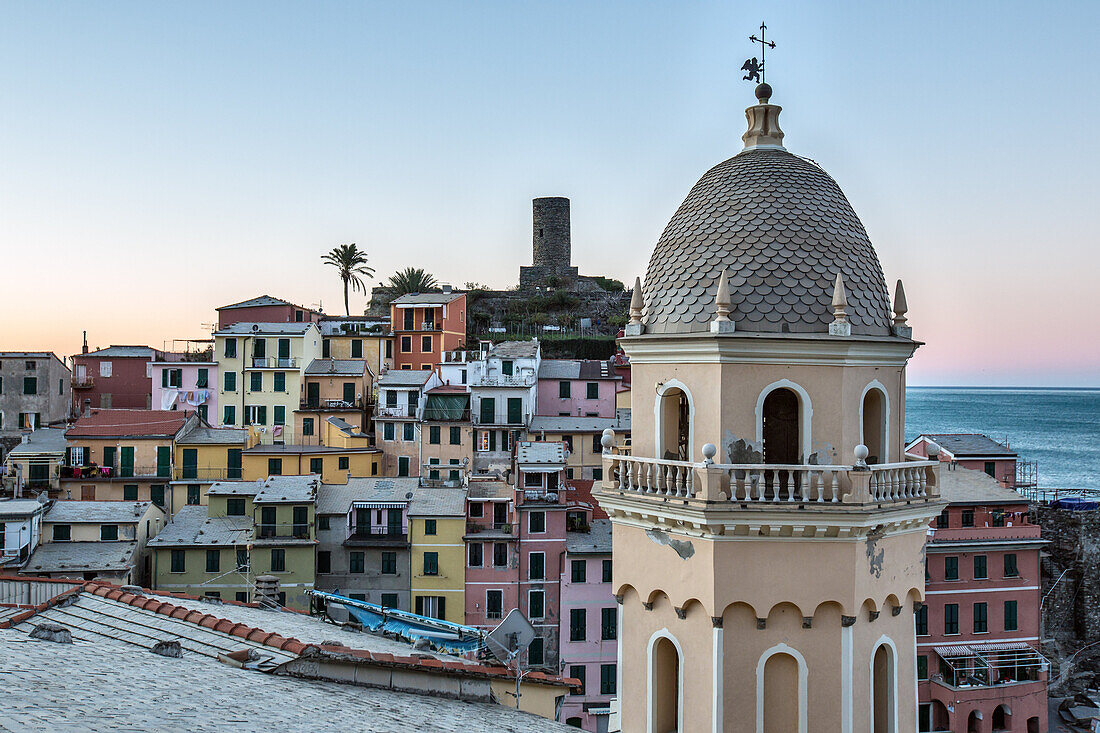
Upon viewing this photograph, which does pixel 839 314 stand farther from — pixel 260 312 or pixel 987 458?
pixel 260 312

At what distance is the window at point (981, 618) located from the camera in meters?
41.9

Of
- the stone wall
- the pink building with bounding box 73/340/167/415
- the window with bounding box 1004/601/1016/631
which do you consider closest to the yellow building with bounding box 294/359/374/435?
the pink building with bounding box 73/340/167/415

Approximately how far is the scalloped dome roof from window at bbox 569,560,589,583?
30753 mm

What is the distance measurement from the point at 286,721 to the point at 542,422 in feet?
149

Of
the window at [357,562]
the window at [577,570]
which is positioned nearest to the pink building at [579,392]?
the window at [577,570]

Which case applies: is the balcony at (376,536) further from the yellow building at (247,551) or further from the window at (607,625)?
the window at (607,625)

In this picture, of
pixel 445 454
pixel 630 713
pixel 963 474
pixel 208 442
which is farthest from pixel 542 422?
pixel 630 713

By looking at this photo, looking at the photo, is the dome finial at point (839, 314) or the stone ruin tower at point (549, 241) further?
the stone ruin tower at point (549, 241)

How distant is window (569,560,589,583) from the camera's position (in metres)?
41.8

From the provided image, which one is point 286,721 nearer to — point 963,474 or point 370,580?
point 370,580

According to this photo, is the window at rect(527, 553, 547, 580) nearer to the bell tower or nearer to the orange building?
the orange building

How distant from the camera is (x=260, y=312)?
67.8m

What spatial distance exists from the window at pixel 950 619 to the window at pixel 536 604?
18641 mm

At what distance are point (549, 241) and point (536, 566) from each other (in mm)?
78460
